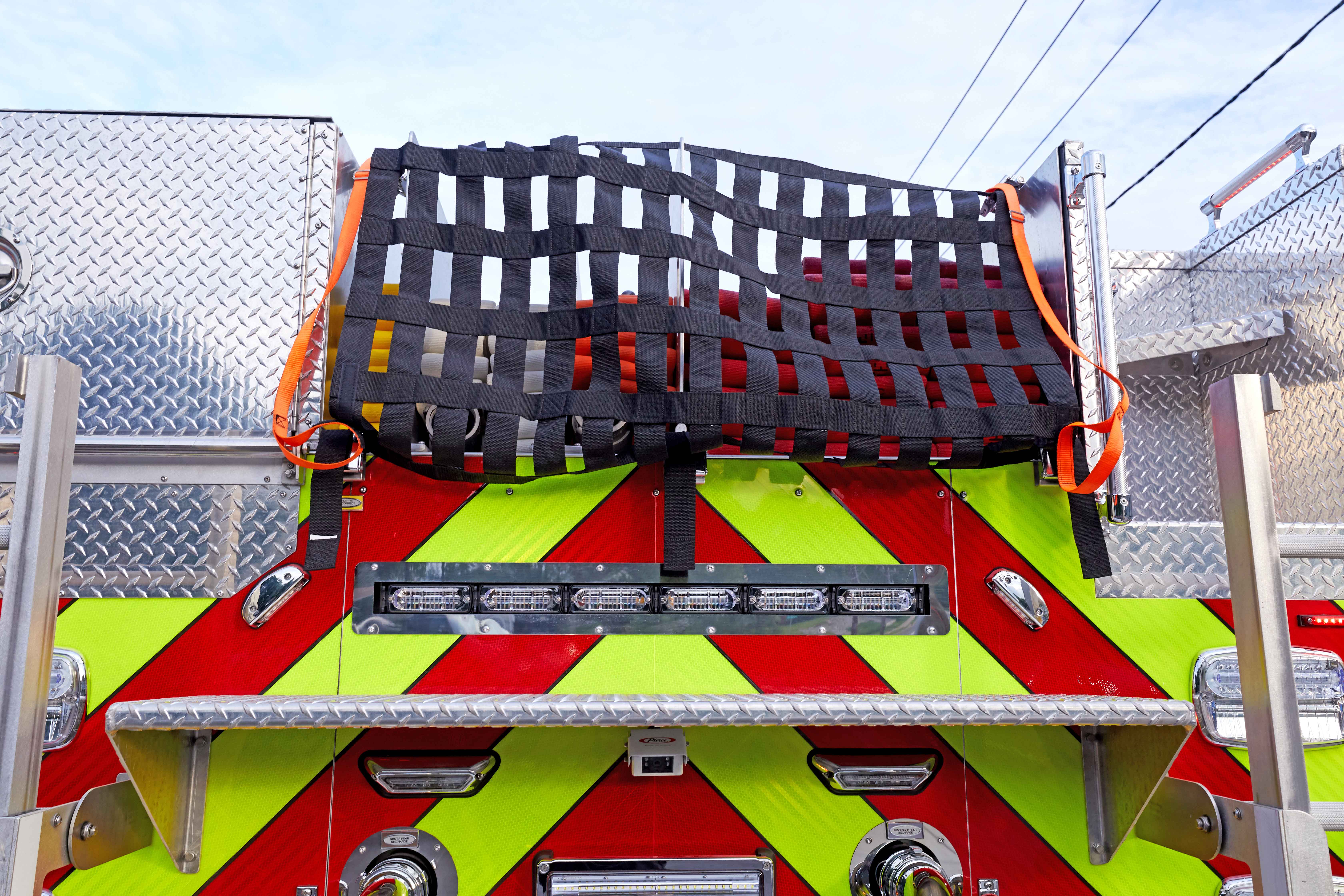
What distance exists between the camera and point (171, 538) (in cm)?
188

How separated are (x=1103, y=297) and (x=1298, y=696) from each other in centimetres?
107

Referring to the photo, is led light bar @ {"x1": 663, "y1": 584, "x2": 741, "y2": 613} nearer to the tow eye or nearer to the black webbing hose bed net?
the black webbing hose bed net

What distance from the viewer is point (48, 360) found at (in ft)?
4.61

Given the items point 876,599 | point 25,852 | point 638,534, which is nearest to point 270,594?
point 25,852

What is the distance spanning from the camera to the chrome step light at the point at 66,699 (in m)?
1.79

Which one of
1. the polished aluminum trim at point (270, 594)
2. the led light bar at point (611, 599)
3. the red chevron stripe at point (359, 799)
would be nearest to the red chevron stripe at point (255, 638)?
the polished aluminum trim at point (270, 594)

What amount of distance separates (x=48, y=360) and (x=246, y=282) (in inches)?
24.2

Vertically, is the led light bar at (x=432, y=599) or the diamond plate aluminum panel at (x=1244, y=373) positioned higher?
the diamond plate aluminum panel at (x=1244, y=373)

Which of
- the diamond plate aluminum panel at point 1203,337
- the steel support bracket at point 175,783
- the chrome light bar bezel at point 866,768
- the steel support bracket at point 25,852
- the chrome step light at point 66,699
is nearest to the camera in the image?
the steel support bracket at point 25,852

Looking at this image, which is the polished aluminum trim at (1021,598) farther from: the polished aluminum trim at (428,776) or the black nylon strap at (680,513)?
the polished aluminum trim at (428,776)

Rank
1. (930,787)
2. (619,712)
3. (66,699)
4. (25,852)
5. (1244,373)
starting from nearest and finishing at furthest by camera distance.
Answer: (25,852) < (619,712) < (66,699) < (930,787) < (1244,373)

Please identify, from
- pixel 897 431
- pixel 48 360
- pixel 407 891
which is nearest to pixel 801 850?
pixel 407 891

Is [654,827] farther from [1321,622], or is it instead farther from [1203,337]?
[1203,337]

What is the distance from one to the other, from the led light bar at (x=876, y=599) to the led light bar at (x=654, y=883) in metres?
0.69
